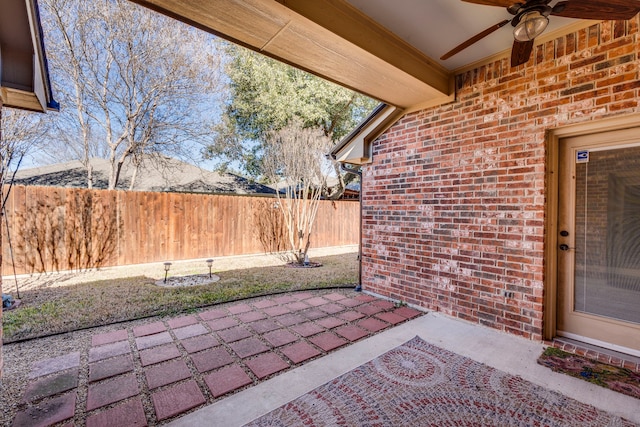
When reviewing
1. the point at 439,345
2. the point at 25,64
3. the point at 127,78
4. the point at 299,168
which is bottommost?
the point at 439,345

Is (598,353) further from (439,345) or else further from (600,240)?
(439,345)

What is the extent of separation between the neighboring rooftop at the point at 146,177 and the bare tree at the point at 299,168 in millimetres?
4930

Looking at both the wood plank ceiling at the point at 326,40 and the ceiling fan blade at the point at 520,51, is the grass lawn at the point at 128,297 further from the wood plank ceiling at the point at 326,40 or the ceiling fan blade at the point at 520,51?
the ceiling fan blade at the point at 520,51

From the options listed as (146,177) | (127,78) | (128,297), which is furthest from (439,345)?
(146,177)

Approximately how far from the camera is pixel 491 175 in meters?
3.24

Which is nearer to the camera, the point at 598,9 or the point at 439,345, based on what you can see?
the point at 598,9

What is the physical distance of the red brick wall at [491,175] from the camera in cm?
265

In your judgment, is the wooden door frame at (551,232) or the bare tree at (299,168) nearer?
the wooden door frame at (551,232)

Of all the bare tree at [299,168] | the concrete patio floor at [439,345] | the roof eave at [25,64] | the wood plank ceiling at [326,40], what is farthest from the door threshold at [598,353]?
the bare tree at [299,168]

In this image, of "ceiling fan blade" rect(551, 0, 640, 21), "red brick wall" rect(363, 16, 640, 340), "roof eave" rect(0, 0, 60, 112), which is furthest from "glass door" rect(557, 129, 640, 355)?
"roof eave" rect(0, 0, 60, 112)

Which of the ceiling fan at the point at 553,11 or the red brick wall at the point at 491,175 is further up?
the ceiling fan at the point at 553,11

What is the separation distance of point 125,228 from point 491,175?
24.6 ft

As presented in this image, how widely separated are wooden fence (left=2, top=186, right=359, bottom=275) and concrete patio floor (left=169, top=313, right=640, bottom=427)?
17.6 ft

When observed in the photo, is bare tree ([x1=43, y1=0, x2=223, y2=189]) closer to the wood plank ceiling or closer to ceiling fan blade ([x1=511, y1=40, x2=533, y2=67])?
the wood plank ceiling
